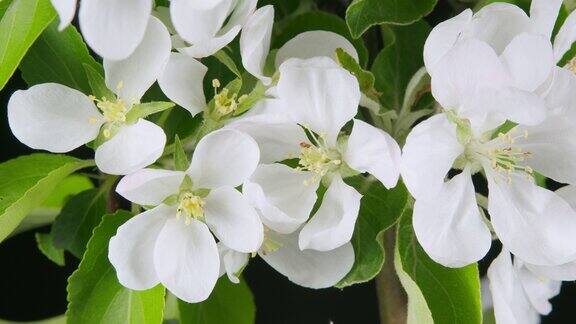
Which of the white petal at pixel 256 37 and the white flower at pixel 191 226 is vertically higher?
the white petal at pixel 256 37

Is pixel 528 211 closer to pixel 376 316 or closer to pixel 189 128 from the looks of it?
pixel 189 128

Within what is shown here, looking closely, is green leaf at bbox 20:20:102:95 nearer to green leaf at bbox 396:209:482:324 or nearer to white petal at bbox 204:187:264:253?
white petal at bbox 204:187:264:253

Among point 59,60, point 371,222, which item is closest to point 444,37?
point 371,222

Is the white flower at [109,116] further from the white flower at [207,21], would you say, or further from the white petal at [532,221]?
the white petal at [532,221]

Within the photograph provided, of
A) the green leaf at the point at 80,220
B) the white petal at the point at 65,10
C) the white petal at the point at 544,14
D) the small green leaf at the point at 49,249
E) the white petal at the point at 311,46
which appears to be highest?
the white petal at the point at 65,10

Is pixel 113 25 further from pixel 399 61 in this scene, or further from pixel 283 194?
pixel 399 61

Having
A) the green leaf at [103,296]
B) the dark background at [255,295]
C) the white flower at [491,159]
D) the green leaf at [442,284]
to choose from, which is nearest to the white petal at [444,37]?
the white flower at [491,159]

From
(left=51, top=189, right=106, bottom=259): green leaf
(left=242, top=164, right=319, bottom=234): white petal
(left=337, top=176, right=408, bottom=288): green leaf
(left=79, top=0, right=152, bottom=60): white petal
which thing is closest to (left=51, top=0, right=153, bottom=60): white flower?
(left=79, top=0, right=152, bottom=60): white petal

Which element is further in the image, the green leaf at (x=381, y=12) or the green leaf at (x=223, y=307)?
the green leaf at (x=223, y=307)
